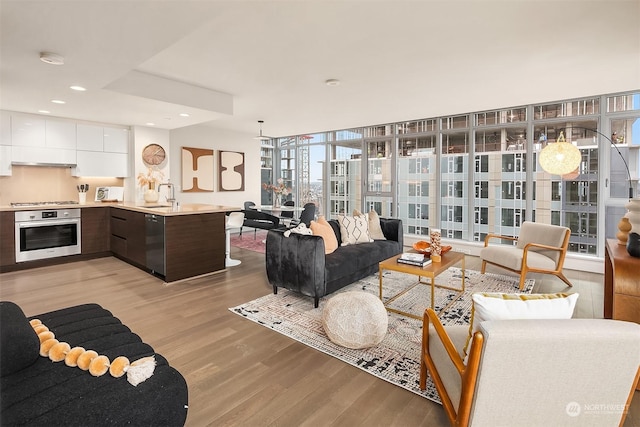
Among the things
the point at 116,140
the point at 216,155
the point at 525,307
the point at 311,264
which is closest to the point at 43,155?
the point at 116,140

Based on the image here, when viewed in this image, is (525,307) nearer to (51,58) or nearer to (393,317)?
(393,317)

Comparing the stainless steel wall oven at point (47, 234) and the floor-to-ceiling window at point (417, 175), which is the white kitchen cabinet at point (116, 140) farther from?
the floor-to-ceiling window at point (417, 175)

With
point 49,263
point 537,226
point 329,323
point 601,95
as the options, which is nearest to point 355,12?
point 329,323

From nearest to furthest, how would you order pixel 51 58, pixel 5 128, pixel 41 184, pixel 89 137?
pixel 51 58
pixel 5 128
pixel 41 184
pixel 89 137

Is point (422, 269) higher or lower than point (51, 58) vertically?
lower

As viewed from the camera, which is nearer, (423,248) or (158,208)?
(423,248)

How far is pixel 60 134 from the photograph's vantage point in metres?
5.43

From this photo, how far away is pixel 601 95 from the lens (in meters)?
4.94

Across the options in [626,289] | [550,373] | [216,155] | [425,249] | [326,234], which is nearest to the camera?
[550,373]

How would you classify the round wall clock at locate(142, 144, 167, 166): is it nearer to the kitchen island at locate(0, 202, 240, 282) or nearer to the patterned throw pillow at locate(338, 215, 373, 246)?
the kitchen island at locate(0, 202, 240, 282)

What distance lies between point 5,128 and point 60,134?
25.8 inches

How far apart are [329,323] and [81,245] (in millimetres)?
4879

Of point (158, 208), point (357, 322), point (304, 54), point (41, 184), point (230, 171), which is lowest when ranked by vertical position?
point (357, 322)

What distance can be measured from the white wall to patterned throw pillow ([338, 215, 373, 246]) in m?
4.12
